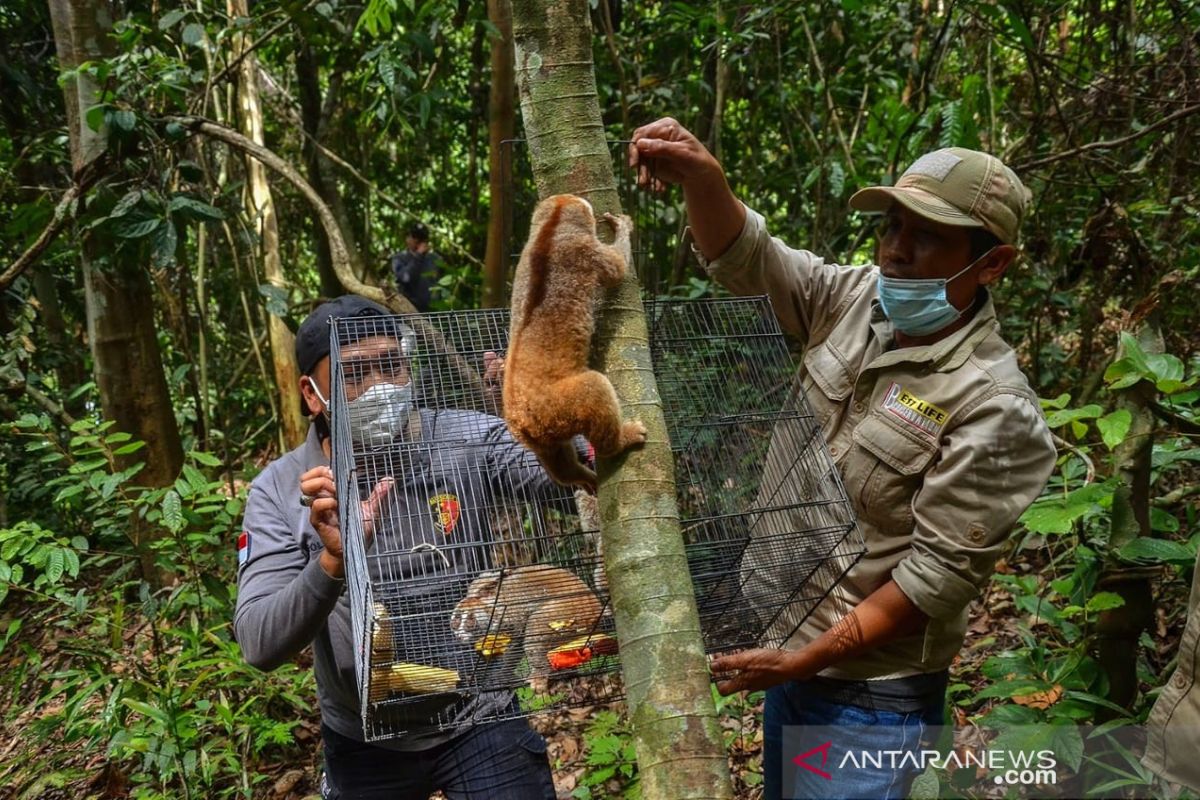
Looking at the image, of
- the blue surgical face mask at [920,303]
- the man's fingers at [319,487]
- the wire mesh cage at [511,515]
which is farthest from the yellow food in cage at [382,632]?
the blue surgical face mask at [920,303]

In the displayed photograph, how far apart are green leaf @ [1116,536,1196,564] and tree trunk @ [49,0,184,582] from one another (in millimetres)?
4558

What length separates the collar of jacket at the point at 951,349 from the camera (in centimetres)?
235

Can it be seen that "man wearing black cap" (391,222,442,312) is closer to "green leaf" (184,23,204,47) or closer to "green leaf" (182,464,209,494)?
"green leaf" (184,23,204,47)

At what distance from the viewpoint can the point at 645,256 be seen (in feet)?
11.6

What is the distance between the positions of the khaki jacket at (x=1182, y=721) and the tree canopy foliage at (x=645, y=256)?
81 cm

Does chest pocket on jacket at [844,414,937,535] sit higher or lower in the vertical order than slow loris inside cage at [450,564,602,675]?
higher

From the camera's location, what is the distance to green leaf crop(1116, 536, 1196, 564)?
2975 millimetres

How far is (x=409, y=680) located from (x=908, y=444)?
1.41 meters

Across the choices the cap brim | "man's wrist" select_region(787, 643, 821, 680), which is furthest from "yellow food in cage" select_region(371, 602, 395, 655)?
the cap brim

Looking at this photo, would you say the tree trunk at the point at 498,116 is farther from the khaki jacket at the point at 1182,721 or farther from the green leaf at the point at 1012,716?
the khaki jacket at the point at 1182,721

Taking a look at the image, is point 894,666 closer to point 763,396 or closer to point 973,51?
point 763,396

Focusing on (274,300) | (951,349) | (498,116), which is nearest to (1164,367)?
(951,349)

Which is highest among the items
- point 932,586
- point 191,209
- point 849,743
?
point 191,209

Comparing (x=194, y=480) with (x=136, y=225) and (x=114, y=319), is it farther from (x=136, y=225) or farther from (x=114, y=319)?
(x=114, y=319)
